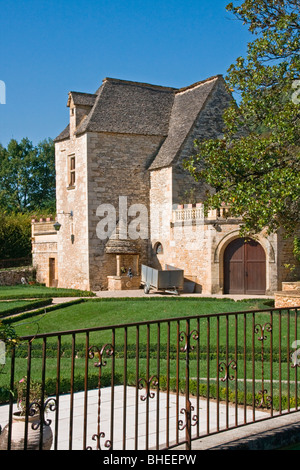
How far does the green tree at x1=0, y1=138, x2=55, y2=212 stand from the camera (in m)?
62.9

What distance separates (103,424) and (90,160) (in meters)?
24.2

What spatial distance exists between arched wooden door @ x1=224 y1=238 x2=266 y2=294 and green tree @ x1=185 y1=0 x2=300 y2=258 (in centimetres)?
906

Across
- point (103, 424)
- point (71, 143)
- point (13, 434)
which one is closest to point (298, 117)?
point (103, 424)

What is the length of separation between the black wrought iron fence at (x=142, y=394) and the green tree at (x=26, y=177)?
51.2m

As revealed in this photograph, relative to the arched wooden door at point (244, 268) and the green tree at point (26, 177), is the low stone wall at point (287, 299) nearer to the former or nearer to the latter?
the arched wooden door at point (244, 268)

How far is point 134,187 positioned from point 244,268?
793 centimetres

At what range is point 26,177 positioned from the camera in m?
63.6

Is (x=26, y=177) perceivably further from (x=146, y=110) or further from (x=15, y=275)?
(x=146, y=110)

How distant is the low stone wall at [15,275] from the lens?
35844 millimetres

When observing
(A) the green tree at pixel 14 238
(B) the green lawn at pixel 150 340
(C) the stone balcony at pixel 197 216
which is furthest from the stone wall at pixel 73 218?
(A) the green tree at pixel 14 238

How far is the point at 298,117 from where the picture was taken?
1628 cm

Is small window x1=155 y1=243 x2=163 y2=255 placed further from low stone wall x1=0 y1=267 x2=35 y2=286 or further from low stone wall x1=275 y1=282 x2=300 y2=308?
low stone wall x1=275 y1=282 x2=300 y2=308
